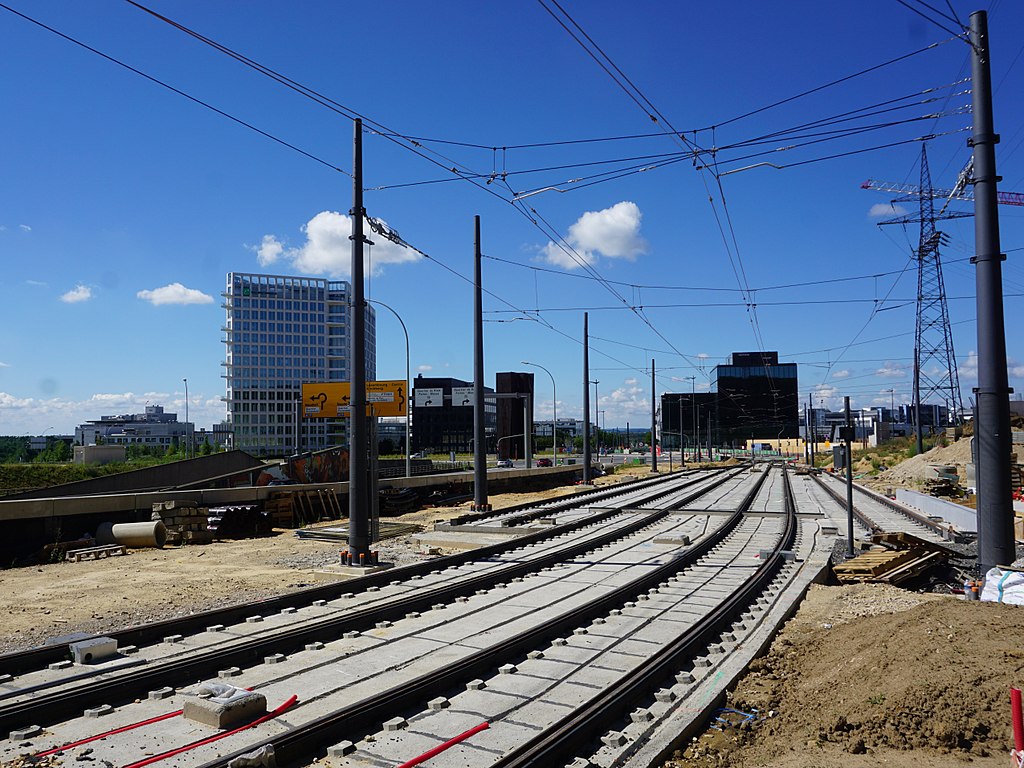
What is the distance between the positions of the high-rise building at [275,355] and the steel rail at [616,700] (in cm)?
13049

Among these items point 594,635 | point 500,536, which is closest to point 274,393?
point 500,536

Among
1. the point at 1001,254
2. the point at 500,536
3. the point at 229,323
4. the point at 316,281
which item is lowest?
the point at 500,536

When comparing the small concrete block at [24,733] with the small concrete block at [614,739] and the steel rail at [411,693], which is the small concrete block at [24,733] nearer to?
the steel rail at [411,693]

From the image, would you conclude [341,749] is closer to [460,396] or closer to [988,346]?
[988,346]

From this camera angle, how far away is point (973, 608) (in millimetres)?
7742

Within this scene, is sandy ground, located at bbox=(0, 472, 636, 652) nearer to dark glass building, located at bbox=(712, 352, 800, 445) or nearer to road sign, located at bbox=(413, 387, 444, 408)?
road sign, located at bbox=(413, 387, 444, 408)

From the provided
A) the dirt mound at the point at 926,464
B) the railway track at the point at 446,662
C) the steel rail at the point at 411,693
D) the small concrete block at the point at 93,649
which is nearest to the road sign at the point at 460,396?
the dirt mound at the point at 926,464

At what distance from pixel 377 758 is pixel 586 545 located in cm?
1193

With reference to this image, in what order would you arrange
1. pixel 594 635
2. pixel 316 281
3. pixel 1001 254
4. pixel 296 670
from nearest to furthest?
pixel 296 670
pixel 594 635
pixel 1001 254
pixel 316 281

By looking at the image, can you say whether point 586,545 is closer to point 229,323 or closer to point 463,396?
point 463,396

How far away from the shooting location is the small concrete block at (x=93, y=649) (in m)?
7.59

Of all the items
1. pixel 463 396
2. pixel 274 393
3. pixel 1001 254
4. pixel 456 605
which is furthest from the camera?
pixel 274 393

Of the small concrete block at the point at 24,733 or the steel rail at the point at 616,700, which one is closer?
the steel rail at the point at 616,700

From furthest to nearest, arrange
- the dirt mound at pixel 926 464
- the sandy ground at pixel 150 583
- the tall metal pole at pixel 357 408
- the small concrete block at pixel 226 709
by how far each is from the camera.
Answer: the dirt mound at pixel 926 464, the tall metal pole at pixel 357 408, the sandy ground at pixel 150 583, the small concrete block at pixel 226 709
